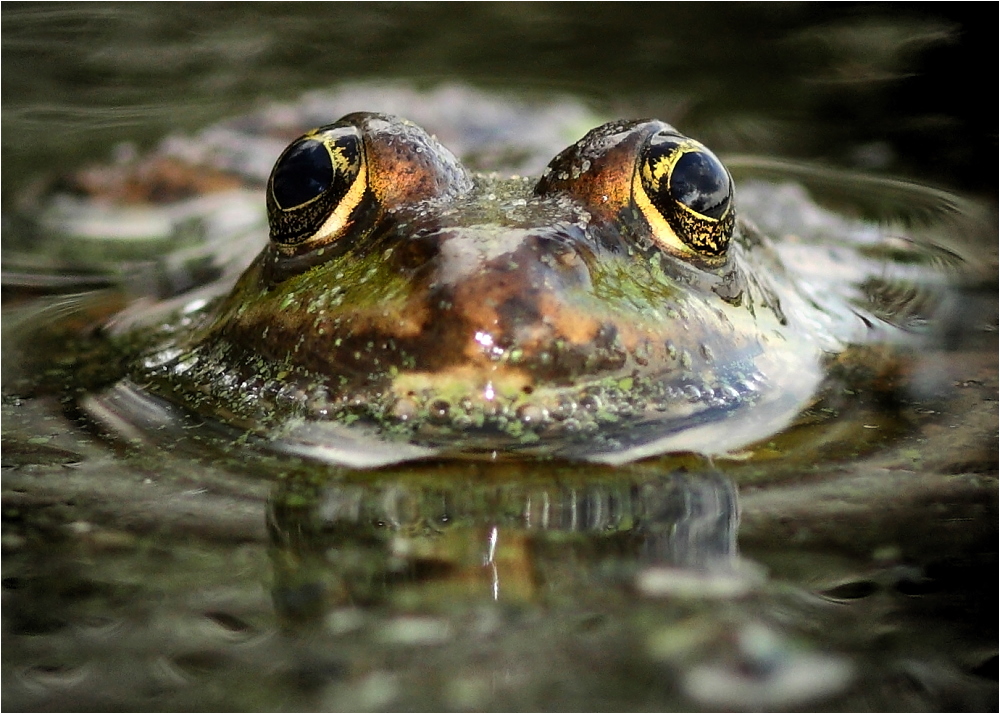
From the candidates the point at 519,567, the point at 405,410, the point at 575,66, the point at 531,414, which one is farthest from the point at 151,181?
the point at 519,567

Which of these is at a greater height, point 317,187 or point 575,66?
point 575,66

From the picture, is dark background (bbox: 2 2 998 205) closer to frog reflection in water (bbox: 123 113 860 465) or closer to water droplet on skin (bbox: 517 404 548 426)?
frog reflection in water (bbox: 123 113 860 465)

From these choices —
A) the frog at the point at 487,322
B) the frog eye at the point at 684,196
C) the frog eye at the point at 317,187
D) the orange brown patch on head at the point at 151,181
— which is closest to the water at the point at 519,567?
the frog at the point at 487,322

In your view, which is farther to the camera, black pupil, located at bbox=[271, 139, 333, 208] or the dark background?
the dark background

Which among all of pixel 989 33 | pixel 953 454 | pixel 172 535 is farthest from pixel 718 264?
pixel 989 33

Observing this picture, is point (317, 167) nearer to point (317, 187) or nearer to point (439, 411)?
point (317, 187)

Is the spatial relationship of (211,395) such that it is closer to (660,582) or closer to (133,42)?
(660,582)

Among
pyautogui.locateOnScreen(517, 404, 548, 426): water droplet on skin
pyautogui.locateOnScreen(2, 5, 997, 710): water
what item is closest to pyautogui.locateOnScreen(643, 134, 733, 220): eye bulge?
pyautogui.locateOnScreen(2, 5, 997, 710): water

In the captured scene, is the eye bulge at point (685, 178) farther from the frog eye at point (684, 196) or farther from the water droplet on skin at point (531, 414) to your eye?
the water droplet on skin at point (531, 414)
